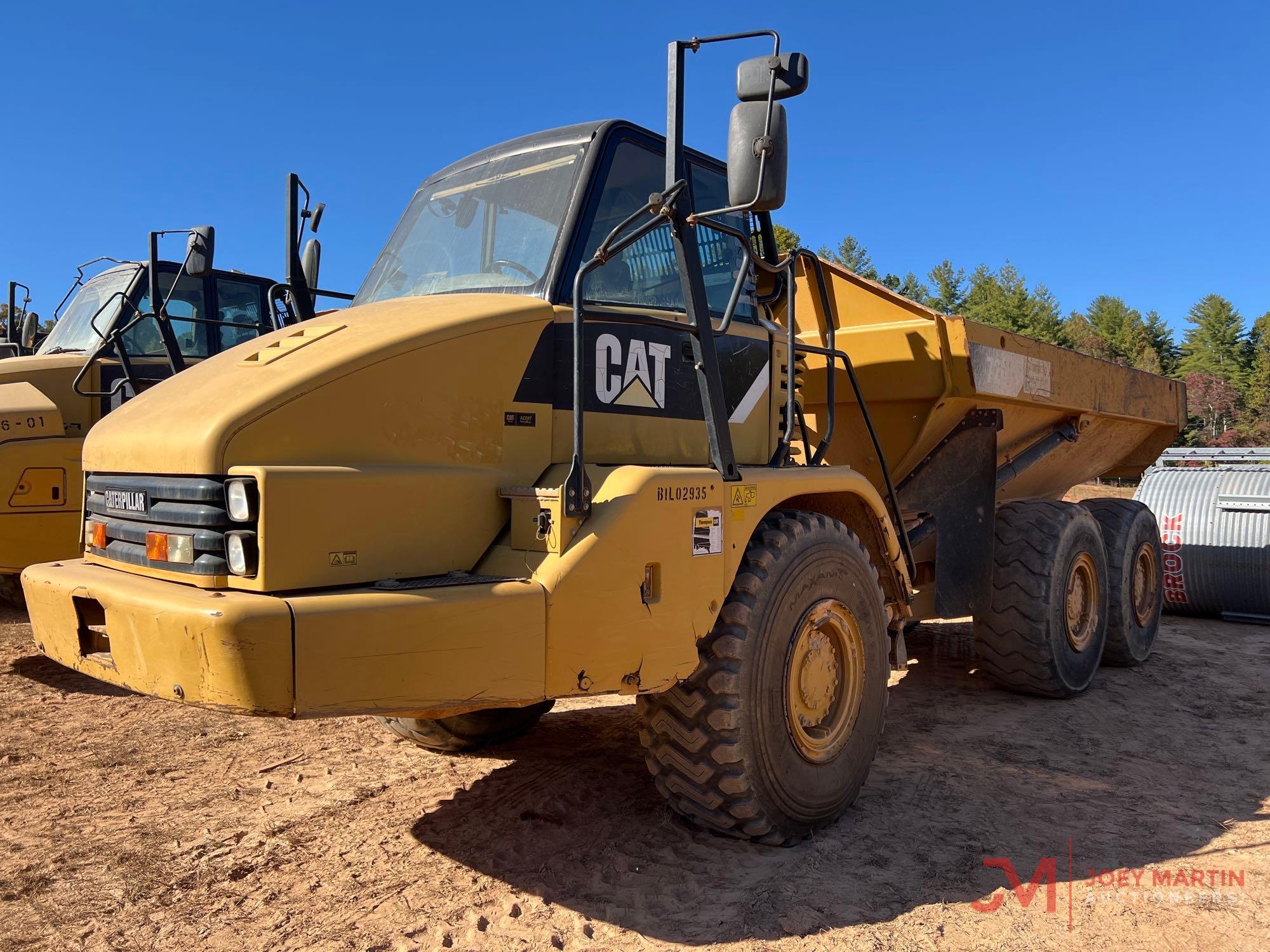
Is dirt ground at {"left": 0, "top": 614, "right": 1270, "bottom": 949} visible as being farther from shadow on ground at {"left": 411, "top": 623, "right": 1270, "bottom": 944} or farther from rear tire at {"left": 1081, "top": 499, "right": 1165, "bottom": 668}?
rear tire at {"left": 1081, "top": 499, "right": 1165, "bottom": 668}

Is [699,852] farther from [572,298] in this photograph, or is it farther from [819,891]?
[572,298]

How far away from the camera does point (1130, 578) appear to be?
7340 mm

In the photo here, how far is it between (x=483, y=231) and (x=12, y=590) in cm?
620

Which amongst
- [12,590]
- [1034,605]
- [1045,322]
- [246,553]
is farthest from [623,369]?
[1045,322]

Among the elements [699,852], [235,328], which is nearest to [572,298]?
[699,852]

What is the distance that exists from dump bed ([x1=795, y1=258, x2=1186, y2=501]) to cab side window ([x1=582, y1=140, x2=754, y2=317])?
3.08ft

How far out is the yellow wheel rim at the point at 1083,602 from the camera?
259 inches

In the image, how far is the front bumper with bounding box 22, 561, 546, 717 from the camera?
2578mm

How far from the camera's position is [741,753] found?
3.50m

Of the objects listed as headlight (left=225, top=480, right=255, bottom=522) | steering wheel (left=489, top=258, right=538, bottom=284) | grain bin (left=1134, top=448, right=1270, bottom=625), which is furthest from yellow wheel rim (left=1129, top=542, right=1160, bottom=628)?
headlight (left=225, top=480, right=255, bottom=522)

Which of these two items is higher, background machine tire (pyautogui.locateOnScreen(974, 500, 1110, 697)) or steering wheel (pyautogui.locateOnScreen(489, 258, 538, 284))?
steering wheel (pyautogui.locateOnScreen(489, 258, 538, 284))

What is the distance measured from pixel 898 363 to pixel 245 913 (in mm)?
4349

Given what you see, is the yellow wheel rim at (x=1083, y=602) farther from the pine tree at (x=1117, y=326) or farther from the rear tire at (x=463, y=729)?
the pine tree at (x=1117, y=326)

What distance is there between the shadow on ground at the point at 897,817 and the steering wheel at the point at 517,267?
7.08 feet
